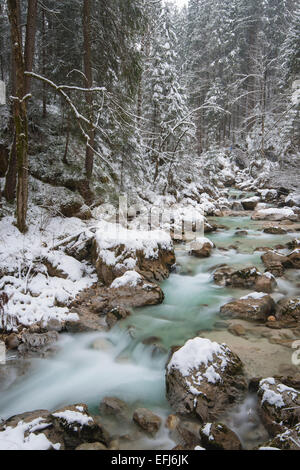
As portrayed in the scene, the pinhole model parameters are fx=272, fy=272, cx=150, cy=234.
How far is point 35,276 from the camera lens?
6469mm

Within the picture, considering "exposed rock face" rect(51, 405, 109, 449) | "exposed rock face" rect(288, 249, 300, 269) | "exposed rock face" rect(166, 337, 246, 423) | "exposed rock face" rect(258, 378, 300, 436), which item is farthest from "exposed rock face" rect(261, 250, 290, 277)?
"exposed rock face" rect(51, 405, 109, 449)

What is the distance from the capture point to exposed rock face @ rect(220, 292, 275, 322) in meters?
5.76

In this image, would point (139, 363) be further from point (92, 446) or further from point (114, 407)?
point (92, 446)

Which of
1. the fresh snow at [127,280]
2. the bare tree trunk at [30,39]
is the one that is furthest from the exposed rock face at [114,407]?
the bare tree trunk at [30,39]

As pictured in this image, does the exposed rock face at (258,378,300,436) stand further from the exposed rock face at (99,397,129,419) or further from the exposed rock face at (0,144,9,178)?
the exposed rock face at (0,144,9,178)

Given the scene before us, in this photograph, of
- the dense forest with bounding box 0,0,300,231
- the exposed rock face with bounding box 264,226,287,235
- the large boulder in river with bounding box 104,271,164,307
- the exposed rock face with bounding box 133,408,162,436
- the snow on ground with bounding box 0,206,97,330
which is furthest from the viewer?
the exposed rock face with bounding box 264,226,287,235

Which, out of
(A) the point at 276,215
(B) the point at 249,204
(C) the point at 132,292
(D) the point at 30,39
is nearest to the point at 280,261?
(C) the point at 132,292

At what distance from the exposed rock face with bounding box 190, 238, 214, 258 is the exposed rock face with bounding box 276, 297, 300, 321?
398cm

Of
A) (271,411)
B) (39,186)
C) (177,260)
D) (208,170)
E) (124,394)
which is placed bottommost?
(124,394)

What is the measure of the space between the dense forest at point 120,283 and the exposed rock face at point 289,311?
0.03m

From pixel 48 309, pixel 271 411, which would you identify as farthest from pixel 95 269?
pixel 271 411

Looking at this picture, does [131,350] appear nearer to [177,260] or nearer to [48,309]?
[48,309]

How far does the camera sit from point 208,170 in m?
23.2
